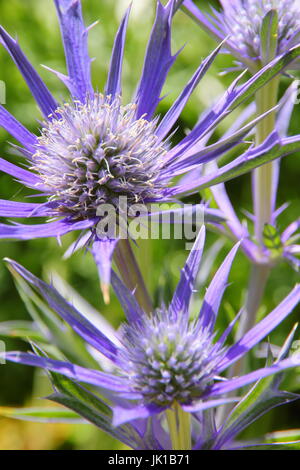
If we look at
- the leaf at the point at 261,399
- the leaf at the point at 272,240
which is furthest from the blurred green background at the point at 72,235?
the leaf at the point at 261,399

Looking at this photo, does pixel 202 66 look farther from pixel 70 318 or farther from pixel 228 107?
pixel 70 318

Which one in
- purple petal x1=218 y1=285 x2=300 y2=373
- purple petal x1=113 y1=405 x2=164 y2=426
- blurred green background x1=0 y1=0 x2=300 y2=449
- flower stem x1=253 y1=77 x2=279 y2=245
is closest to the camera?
purple petal x1=113 y1=405 x2=164 y2=426

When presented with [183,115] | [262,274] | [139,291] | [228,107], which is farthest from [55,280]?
[183,115]

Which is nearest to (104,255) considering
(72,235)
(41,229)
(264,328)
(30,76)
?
(41,229)

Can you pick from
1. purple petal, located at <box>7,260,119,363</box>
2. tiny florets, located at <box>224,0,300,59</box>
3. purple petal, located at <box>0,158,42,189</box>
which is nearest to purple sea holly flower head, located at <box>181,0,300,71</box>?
tiny florets, located at <box>224,0,300,59</box>

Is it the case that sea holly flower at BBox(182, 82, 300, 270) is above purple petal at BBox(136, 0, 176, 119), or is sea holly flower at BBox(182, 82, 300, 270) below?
below

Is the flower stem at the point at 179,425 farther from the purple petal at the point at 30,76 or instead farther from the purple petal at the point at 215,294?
the purple petal at the point at 30,76

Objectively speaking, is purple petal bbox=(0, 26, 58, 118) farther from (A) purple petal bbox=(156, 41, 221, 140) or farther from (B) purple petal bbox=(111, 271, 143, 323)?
(B) purple petal bbox=(111, 271, 143, 323)
